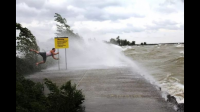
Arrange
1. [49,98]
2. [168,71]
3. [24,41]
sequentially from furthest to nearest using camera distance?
[168,71] < [24,41] < [49,98]

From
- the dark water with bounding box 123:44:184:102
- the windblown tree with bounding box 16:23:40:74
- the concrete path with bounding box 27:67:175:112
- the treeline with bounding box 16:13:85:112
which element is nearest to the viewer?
the treeline with bounding box 16:13:85:112

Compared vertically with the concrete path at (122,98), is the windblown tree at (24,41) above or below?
above

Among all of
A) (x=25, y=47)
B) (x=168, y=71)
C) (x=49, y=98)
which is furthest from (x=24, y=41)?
(x=49, y=98)

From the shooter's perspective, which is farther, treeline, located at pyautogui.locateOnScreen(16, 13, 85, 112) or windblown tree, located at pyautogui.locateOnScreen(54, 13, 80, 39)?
windblown tree, located at pyautogui.locateOnScreen(54, 13, 80, 39)

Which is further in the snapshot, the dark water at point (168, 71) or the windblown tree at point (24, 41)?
the windblown tree at point (24, 41)

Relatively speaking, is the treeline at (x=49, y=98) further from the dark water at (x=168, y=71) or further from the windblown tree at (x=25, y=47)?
the windblown tree at (x=25, y=47)

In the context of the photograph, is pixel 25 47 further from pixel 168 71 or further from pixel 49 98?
pixel 49 98

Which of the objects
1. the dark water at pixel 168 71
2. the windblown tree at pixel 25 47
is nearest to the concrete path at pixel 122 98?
the dark water at pixel 168 71

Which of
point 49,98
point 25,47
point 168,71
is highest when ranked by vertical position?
point 25,47

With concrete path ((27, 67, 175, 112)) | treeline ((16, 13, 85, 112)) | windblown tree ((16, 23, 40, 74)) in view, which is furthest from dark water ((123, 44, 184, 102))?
windblown tree ((16, 23, 40, 74))

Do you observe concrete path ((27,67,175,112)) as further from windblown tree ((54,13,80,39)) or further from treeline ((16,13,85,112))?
windblown tree ((54,13,80,39))
